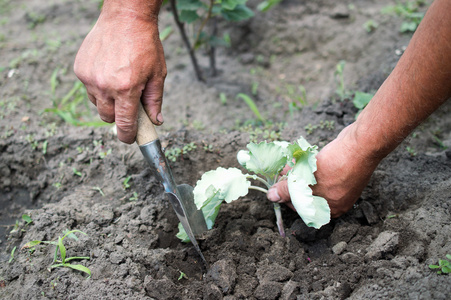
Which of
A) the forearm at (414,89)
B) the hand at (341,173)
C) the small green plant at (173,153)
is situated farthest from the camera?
the small green plant at (173,153)

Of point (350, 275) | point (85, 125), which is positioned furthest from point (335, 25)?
point (350, 275)

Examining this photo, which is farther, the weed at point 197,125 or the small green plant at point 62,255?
the weed at point 197,125

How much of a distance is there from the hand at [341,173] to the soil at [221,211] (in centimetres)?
19

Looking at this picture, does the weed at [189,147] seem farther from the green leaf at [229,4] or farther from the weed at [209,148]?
the green leaf at [229,4]

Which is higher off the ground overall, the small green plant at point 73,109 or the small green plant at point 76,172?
the small green plant at point 76,172

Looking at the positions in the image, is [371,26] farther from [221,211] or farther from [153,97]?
[153,97]

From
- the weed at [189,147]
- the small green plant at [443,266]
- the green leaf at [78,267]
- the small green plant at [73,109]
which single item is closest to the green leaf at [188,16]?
the small green plant at [73,109]

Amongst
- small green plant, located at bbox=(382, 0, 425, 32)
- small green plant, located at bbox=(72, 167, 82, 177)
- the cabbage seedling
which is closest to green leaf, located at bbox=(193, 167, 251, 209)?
the cabbage seedling

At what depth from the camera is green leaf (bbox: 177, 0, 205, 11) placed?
2.73m

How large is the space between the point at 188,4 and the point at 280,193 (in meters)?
1.78

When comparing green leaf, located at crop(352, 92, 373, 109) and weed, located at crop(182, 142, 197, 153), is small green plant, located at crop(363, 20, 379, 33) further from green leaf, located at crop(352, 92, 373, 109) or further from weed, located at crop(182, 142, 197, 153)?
weed, located at crop(182, 142, 197, 153)

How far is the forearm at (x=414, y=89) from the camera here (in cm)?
134

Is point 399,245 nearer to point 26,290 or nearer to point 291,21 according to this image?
point 26,290

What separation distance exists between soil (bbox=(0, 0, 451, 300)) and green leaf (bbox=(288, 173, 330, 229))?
24cm
